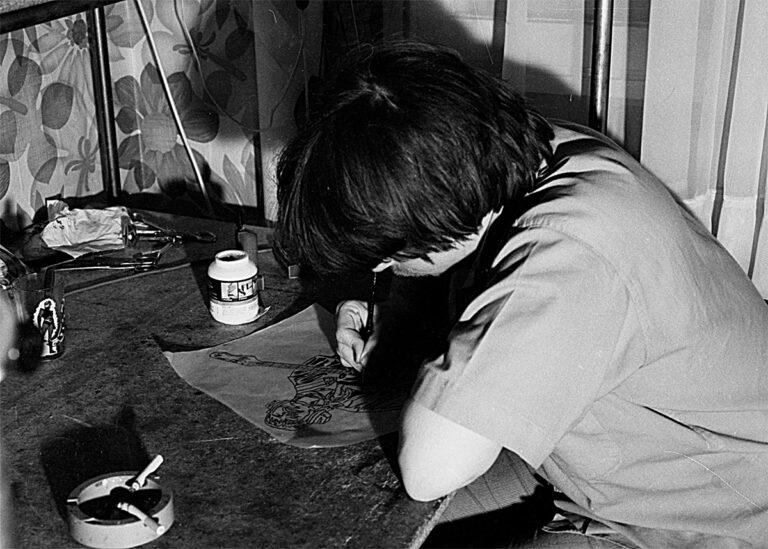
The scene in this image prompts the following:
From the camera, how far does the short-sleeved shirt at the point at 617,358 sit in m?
0.94

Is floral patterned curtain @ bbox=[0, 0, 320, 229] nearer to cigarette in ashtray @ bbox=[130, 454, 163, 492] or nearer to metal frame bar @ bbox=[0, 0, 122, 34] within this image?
metal frame bar @ bbox=[0, 0, 122, 34]

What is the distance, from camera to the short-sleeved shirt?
0.94m

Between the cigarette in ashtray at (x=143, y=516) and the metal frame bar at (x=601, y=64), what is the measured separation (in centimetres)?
99

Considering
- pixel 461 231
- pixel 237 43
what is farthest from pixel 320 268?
pixel 237 43

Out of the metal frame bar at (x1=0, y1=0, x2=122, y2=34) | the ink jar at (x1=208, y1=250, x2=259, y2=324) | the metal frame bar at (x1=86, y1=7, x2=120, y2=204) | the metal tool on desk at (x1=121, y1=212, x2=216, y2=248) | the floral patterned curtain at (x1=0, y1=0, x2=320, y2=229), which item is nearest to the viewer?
the metal frame bar at (x1=0, y1=0, x2=122, y2=34)

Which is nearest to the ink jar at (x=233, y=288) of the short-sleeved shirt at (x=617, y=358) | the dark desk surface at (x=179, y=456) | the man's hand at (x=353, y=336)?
the dark desk surface at (x=179, y=456)

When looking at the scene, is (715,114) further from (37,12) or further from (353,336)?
(37,12)

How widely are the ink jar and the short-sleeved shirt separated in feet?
1.36

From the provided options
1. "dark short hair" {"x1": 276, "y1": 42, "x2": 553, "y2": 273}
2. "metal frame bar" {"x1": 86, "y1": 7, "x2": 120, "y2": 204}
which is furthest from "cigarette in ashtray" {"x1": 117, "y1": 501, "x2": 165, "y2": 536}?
"metal frame bar" {"x1": 86, "y1": 7, "x2": 120, "y2": 204}

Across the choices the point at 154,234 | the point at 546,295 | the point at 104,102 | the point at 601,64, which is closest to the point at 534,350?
the point at 546,295

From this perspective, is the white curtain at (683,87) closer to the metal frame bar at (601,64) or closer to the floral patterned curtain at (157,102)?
the metal frame bar at (601,64)

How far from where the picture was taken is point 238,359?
130 cm

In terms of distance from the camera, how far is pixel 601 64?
5.18 feet

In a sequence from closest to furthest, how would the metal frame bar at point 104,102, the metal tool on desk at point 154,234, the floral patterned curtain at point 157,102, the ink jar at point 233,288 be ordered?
the ink jar at point 233,288 < the metal tool on desk at point 154,234 < the floral patterned curtain at point 157,102 < the metal frame bar at point 104,102
